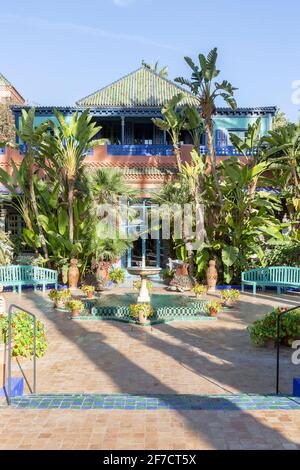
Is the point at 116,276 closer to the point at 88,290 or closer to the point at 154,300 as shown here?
the point at 88,290

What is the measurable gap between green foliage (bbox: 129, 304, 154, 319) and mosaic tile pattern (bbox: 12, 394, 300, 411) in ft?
16.4

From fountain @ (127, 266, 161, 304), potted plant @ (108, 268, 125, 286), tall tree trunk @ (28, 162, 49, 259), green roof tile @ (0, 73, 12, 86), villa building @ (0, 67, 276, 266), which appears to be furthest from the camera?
green roof tile @ (0, 73, 12, 86)

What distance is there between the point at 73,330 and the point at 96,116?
1482cm

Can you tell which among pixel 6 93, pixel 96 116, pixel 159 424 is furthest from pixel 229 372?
pixel 6 93

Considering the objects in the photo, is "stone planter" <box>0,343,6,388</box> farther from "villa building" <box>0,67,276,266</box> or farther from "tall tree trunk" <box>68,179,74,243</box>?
"villa building" <box>0,67,276,266</box>

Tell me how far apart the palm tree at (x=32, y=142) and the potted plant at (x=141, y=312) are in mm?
6726

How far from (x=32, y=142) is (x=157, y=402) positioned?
1286cm

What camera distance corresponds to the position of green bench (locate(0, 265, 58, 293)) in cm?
1614

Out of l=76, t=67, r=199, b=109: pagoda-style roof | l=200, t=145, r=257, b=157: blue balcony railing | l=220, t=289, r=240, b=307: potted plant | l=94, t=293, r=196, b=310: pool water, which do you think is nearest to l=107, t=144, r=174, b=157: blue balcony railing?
l=200, t=145, r=257, b=157: blue balcony railing

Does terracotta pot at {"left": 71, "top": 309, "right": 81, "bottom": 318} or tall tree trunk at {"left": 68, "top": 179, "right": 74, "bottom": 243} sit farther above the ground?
tall tree trunk at {"left": 68, "top": 179, "right": 74, "bottom": 243}

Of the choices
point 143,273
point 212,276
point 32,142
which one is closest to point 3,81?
point 32,142

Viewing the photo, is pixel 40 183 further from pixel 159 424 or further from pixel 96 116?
pixel 159 424

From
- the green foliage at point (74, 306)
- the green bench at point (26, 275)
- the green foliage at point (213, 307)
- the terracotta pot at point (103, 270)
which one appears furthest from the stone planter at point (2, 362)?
the terracotta pot at point (103, 270)

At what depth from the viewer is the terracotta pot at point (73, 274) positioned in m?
16.3
